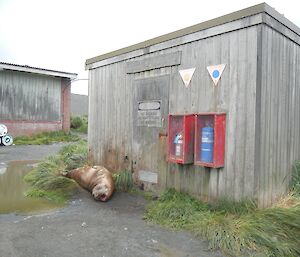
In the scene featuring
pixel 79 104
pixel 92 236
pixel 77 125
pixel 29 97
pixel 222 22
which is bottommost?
pixel 92 236

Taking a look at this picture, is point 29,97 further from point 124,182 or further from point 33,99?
point 124,182

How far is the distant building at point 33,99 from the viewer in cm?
1806

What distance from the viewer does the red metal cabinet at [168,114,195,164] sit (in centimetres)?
559

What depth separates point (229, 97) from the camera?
5.23 meters

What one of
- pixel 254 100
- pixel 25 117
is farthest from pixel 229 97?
pixel 25 117

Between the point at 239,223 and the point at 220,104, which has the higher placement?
the point at 220,104

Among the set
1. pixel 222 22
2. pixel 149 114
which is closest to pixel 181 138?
pixel 149 114

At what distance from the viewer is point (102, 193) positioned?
6223 millimetres

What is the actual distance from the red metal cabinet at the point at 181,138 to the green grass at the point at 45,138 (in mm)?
12967

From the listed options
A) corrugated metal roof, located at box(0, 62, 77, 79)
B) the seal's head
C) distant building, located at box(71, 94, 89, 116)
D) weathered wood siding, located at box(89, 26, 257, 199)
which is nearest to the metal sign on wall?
weathered wood siding, located at box(89, 26, 257, 199)

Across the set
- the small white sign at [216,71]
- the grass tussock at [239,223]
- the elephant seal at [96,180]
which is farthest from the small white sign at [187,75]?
the elephant seal at [96,180]

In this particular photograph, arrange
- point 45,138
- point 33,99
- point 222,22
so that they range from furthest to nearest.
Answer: point 33,99
point 45,138
point 222,22

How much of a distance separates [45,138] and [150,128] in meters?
13.3

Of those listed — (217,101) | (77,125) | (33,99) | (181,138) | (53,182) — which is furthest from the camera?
(77,125)
